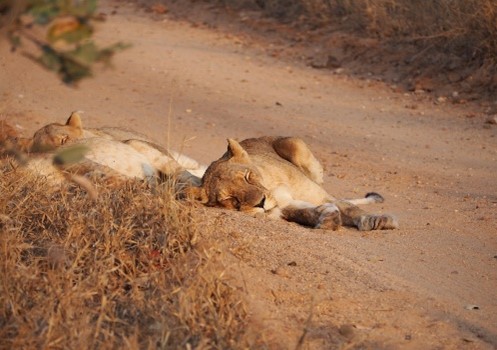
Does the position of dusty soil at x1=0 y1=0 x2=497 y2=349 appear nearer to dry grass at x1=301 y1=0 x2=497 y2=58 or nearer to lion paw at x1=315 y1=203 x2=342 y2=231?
lion paw at x1=315 y1=203 x2=342 y2=231

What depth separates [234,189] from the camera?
730 centimetres

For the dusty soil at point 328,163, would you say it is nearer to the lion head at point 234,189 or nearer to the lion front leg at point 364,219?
the lion front leg at point 364,219

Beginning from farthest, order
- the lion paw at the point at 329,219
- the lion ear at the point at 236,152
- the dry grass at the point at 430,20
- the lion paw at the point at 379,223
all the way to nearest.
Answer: the dry grass at the point at 430,20 → the lion ear at the point at 236,152 → the lion paw at the point at 379,223 → the lion paw at the point at 329,219

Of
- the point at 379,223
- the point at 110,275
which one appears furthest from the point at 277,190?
the point at 110,275

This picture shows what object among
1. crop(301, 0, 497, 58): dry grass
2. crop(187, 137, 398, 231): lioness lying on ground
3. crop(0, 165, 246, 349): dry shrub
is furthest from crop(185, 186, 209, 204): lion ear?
crop(301, 0, 497, 58): dry grass

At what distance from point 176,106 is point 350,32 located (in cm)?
328

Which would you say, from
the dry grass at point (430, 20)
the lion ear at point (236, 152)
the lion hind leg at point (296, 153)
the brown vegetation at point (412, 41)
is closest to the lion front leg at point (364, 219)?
the lion hind leg at point (296, 153)

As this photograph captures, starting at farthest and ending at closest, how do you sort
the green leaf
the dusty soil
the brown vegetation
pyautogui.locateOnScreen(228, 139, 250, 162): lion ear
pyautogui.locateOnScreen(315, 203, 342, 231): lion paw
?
the brown vegetation < pyautogui.locateOnScreen(228, 139, 250, 162): lion ear < pyautogui.locateOnScreen(315, 203, 342, 231): lion paw < the dusty soil < the green leaf

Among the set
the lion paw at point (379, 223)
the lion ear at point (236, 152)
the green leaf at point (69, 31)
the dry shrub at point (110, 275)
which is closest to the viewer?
the green leaf at point (69, 31)

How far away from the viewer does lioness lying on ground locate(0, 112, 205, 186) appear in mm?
7418

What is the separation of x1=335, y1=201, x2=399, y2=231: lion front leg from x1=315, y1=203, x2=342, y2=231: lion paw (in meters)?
0.23

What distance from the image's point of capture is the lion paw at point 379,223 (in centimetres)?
739

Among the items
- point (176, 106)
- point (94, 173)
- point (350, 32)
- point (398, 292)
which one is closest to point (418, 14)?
point (350, 32)

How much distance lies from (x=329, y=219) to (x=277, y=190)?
0.61 metres
